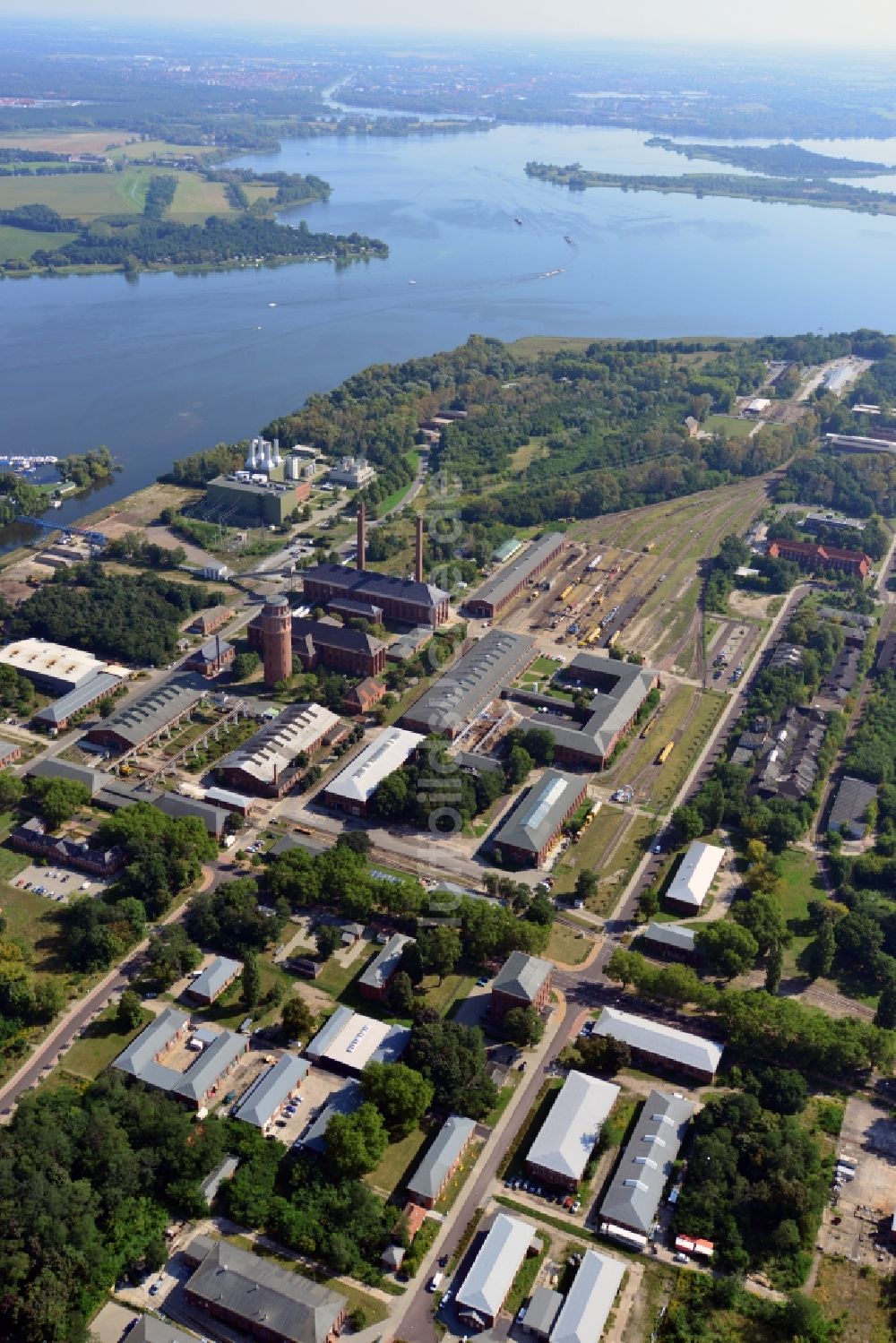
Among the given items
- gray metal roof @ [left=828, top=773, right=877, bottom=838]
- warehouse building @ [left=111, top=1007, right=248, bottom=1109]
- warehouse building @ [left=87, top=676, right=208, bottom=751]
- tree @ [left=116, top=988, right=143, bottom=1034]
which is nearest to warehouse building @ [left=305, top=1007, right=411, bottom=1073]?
warehouse building @ [left=111, top=1007, right=248, bottom=1109]

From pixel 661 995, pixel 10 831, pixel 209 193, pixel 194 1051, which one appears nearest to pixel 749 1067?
pixel 661 995

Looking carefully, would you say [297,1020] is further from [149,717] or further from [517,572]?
[517,572]

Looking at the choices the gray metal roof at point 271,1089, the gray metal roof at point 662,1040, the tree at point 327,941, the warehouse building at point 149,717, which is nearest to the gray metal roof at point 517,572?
the warehouse building at point 149,717

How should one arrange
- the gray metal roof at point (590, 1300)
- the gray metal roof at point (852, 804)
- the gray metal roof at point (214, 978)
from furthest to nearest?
1. the gray metal roof at point (852, 804)
2. the gray metal roof at point (214, 978)
3. the gray metal roof at point (590, 1300)

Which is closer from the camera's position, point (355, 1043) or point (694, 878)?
point (355, 1043)

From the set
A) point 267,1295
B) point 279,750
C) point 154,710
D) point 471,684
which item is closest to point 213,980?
point 267,1295

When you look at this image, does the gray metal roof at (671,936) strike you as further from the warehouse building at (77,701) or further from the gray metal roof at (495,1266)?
the warehouse building at (77,701)

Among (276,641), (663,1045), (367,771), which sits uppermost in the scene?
(276,641)
